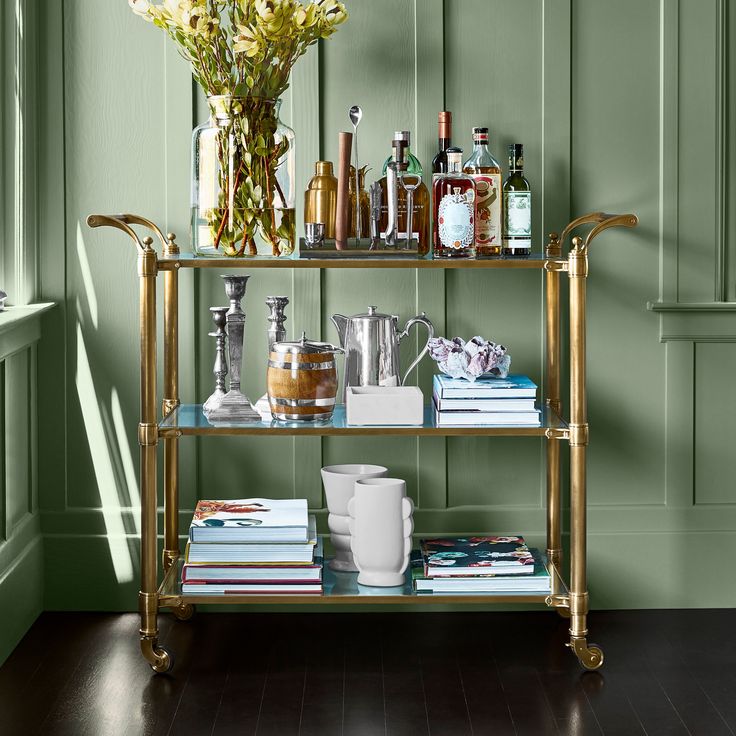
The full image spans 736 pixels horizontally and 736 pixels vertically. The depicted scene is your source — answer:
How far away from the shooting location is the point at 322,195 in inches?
105

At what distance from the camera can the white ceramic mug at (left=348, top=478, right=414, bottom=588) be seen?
2.66 meters

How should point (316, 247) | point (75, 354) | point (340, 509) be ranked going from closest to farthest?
point (316, 247) < point (340, 509) < point (75, 354)

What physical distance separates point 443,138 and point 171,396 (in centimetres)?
100

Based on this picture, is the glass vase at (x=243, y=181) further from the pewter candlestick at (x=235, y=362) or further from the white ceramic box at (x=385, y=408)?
the white ceramic box at (x=385, y=408)

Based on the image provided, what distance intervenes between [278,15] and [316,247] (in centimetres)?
54

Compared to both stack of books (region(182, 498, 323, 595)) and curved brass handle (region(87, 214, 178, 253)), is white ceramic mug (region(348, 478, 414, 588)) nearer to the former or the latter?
stack of books (region(182, 498, 323, 595))

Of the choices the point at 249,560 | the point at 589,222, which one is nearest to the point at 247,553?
the point at 249,560

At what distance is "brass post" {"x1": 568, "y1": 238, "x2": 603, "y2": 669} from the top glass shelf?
5 cm

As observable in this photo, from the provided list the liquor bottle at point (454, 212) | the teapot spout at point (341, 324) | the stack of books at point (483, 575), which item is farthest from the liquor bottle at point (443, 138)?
the stack of books at point (483, 575)

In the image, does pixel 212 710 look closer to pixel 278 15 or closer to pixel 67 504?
pixel 67 504

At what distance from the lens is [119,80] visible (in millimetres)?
2916

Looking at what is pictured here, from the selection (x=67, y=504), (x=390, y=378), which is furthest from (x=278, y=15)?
(x=67, y=504)

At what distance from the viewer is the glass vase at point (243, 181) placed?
2.52 metres

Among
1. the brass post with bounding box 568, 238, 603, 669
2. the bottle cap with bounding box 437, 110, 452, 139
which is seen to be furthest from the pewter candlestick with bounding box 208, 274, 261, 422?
the brass post with bounding box 568, 238, 603, 669
